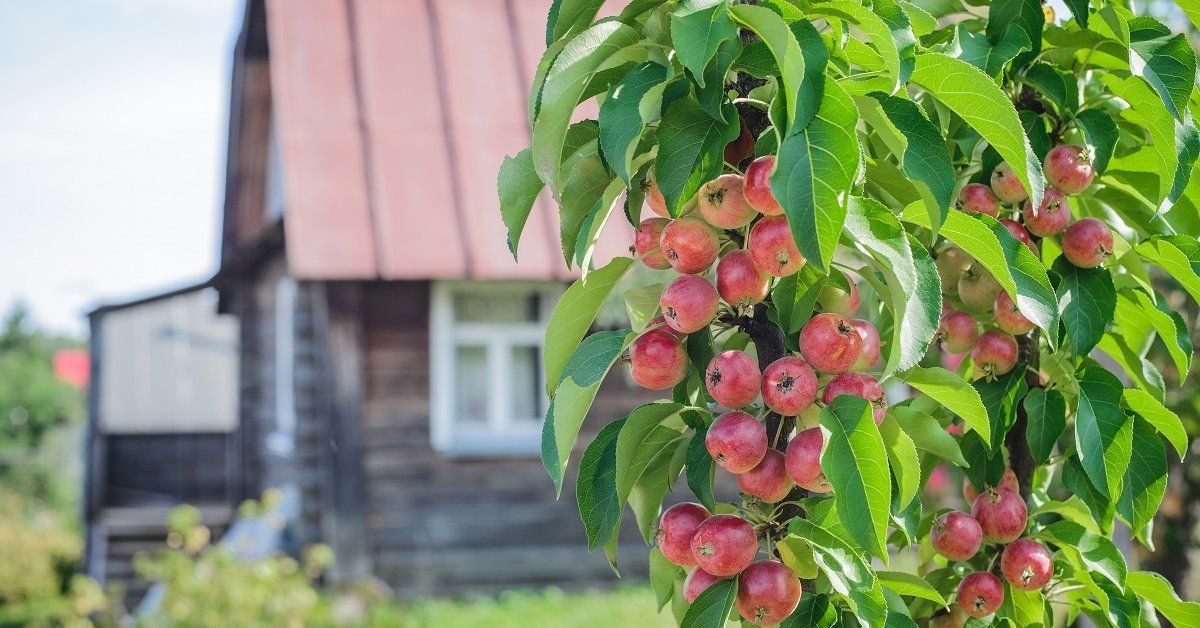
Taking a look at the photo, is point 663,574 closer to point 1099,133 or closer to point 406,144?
point 1099,133

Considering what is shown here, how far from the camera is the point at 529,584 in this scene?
23.9 feet

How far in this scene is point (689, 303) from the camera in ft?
3.20

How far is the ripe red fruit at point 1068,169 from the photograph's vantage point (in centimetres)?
119

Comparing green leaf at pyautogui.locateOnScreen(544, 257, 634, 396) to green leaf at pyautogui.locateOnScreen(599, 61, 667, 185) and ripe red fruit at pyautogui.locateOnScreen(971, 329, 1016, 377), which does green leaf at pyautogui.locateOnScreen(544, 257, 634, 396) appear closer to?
green leaf at pyautogui.locateOnScreen(599, 61, 667, 185)

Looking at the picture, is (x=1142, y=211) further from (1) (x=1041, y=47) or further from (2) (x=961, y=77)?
(2) (x=961, y=77)

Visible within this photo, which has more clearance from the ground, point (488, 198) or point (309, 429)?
point (488, 198)

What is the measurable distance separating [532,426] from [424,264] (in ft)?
4.84

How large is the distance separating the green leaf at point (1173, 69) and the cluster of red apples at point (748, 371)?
405 mm

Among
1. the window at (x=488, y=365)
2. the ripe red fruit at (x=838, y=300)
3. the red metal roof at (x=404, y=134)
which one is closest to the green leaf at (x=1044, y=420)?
the ripe red fruit at (x=838, y=300)

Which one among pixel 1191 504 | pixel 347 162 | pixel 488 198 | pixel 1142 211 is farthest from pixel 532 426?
pixel 1142 211

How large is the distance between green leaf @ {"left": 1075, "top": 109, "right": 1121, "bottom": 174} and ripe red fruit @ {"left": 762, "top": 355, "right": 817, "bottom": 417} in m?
0.47

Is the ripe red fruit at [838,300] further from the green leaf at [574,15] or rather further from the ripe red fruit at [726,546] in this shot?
the green leaf at [574,15]

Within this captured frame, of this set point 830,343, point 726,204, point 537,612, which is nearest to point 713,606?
point 830,343

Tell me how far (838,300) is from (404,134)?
6460 mm
